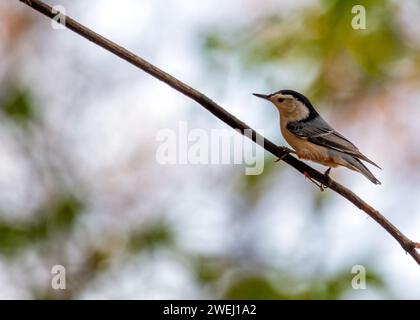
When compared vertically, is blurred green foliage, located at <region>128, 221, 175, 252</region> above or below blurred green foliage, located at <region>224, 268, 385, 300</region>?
above

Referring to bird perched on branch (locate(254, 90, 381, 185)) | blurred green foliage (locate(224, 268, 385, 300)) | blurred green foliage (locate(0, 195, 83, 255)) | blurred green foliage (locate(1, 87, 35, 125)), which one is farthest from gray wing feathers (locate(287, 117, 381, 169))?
blurred green foliage (locate(1, 87, 35, 125))

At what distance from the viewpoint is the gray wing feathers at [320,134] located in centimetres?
407

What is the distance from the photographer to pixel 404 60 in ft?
17.3

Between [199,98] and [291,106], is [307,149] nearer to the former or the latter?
[291,106]

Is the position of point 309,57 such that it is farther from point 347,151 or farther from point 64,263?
point 64,263

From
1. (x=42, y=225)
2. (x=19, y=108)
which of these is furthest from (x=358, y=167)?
(x=19, y=108)

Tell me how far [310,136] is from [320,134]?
0.08 meters

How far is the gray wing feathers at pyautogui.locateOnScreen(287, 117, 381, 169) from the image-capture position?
4.07 meters

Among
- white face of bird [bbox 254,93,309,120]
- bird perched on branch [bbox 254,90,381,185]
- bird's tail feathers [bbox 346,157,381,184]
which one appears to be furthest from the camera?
white face of bird [bbox 254,93,309,120]

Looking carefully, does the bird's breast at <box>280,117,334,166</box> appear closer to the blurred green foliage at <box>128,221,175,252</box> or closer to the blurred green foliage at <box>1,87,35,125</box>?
the blurred green foliage at <box>128,221,175,252</box>

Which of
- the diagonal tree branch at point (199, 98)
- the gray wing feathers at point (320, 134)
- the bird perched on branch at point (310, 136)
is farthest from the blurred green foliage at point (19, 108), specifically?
the diagonal tree branch at point (199, 98)

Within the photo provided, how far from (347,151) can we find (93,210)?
5.64ft

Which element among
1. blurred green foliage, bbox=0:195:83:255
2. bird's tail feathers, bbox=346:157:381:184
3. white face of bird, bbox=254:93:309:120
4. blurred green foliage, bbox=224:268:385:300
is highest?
white face of bird, bbox=254:93:309:120
